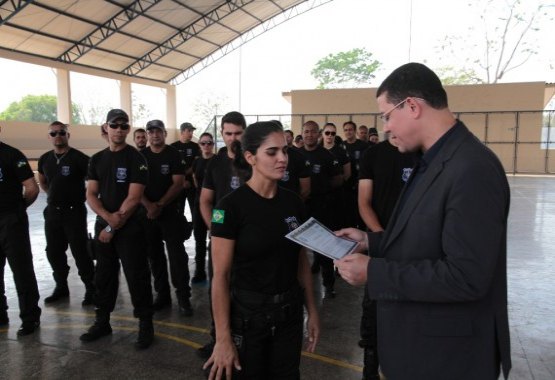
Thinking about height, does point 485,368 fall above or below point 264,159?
below

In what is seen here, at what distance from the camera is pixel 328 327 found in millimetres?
4059

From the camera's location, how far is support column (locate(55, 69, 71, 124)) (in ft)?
74.1

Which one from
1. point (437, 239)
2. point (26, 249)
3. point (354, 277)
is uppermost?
point (437, 239)

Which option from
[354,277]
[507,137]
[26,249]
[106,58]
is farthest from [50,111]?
[354,277]

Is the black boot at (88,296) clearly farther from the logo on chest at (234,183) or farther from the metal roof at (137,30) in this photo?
the metal roof at (137,30)

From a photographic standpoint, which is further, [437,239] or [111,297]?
[111,297]

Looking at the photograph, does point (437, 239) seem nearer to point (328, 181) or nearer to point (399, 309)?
point (399, 309)

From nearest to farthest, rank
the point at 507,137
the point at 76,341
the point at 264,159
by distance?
the point at 264,159 < the point at 76,341 < the point at 507,137

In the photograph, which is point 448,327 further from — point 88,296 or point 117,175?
point 88,296

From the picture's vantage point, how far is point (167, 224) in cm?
464

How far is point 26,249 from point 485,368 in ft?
13.3

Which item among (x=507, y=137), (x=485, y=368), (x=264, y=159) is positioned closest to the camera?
(x=485, y=368)

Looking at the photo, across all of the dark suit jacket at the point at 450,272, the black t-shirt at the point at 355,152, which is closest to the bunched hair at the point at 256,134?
the dark suit jacket at the point at 450,272

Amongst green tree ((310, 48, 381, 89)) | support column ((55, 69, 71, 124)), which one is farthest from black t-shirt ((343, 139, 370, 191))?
green tree ((310, 48, 381, 89))
